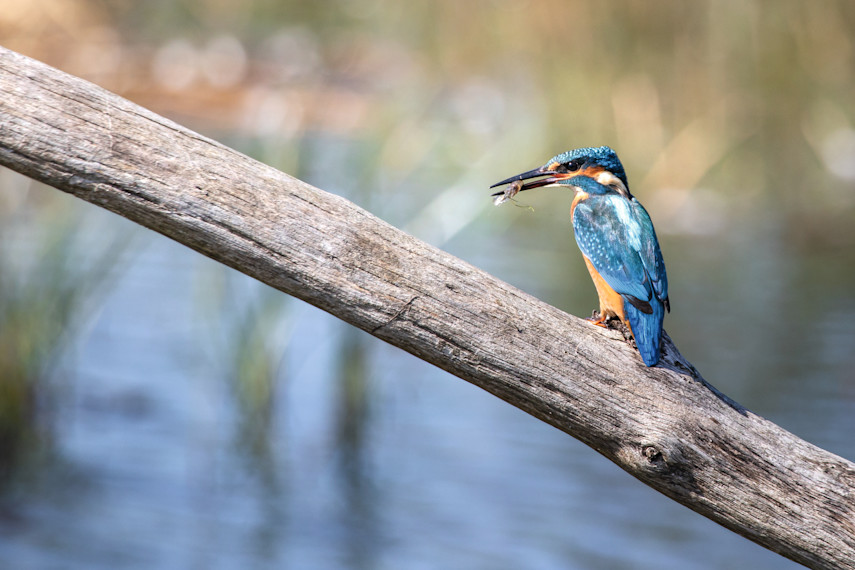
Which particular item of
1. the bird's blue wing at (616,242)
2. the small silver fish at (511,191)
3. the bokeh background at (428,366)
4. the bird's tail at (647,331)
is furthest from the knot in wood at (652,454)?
the bokeh background at (428,366)

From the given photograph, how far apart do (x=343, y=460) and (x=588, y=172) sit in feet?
7.78

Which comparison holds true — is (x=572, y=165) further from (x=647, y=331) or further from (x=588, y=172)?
(x=647, y=331)

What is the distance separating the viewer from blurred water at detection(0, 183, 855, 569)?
389 centimetres

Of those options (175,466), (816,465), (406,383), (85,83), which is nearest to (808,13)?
(406,383)

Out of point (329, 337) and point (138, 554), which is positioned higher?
point (329, 337)

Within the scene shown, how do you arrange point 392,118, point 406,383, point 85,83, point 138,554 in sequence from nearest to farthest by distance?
point 85,83, point 138,554, point 392,118, point 406,383

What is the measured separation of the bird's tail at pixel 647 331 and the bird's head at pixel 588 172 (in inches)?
19.1

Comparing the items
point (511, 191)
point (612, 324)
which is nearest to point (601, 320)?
point (612, 324)

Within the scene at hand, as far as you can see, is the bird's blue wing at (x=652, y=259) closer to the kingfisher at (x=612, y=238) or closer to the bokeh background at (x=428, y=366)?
the kingfisher at (x=612, y=238)

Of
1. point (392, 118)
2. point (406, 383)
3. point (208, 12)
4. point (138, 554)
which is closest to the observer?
point (138, 554)

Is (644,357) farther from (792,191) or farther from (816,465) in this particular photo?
(792,191)

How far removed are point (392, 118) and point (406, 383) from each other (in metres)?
1.56

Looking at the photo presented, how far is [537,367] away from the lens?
1861mm

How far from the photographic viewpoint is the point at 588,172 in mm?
2549
